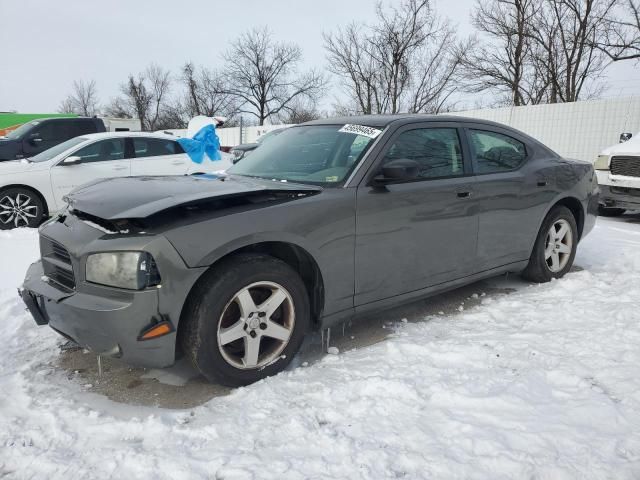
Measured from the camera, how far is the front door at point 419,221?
3.21 m

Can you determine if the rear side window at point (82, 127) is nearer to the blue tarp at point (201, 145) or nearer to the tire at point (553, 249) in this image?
the blue tarp at point (201, 145)

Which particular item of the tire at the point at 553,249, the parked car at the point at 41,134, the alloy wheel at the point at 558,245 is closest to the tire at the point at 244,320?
the tire at the point at 553,249

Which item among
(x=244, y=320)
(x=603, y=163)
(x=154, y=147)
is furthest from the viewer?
(x=603, y=163)

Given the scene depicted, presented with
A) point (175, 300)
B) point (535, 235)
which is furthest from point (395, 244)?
point (535, 235)

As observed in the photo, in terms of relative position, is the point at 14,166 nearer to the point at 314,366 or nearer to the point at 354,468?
the point at 314,366

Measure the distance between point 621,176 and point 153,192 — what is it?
8.74 meters

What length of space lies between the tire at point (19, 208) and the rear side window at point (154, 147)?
1819 mm

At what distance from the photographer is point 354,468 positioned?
2.03m

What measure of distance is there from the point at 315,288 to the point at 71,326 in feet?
4.53

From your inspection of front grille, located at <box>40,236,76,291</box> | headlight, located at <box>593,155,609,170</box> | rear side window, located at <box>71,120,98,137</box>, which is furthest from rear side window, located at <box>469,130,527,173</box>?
rear side window, located at <box>71,120,98,137</box>

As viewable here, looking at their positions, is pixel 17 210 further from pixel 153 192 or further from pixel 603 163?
pixel 603 163

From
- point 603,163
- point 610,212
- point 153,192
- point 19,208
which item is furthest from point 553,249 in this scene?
point 19,208

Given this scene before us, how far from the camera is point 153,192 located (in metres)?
2.80

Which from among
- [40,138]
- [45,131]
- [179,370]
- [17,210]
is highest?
[45,131]
